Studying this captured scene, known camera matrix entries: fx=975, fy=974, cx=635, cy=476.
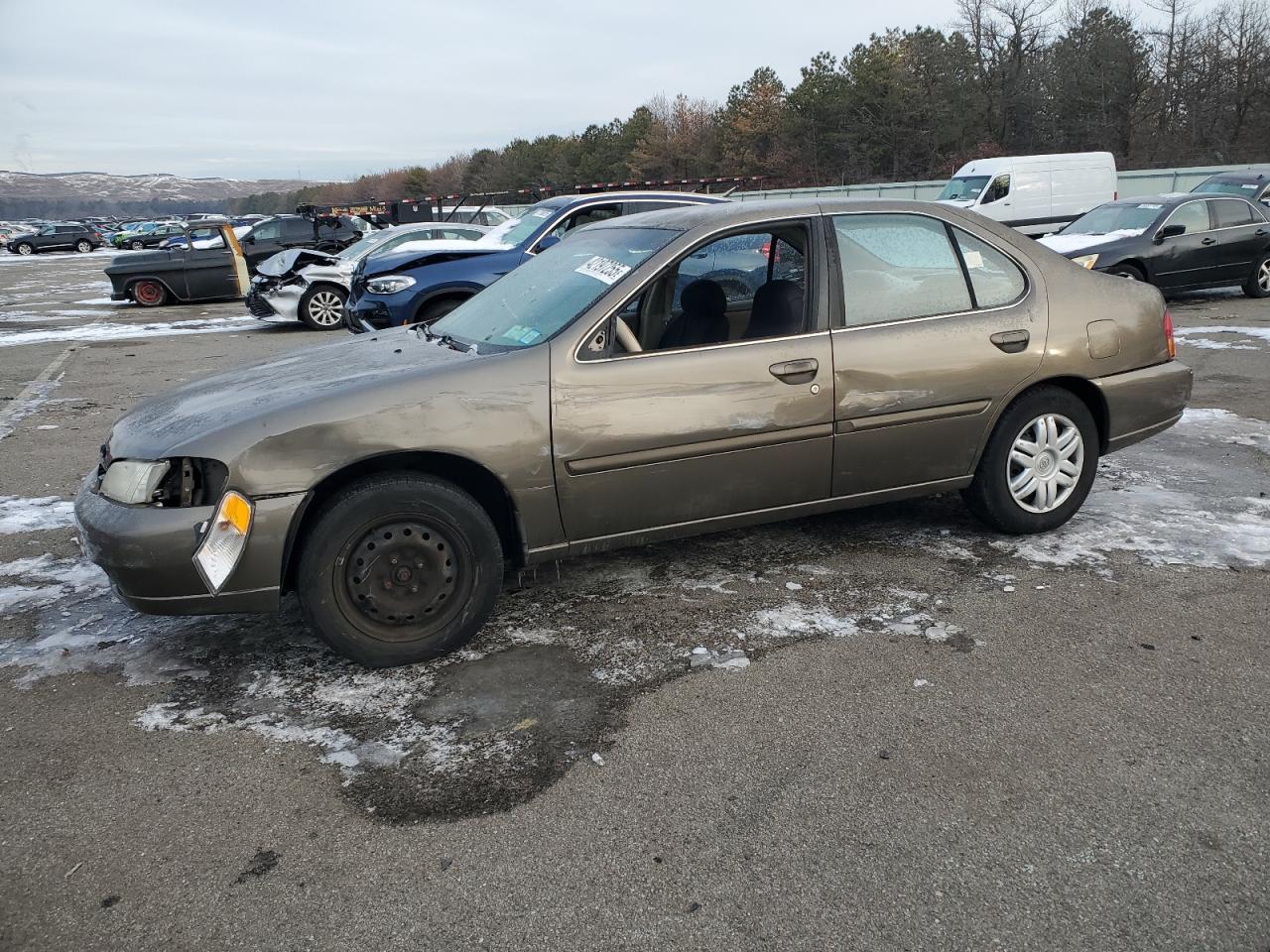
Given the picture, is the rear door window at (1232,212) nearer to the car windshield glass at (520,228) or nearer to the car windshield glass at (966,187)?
the car windshield glass at (966,187)

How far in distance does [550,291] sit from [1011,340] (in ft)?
6.68

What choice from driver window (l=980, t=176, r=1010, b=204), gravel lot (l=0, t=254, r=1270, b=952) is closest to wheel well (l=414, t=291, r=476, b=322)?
gravel lot (l=0, t=254, r=1270, b=952)

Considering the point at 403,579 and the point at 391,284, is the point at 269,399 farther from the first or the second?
the point at 391,284

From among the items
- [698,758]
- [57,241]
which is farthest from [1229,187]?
[57,241]

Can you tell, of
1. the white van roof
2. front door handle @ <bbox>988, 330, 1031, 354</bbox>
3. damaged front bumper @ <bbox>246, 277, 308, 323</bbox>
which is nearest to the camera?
front door handle @ <bbox>988, 330, 1031, 354</bbox>

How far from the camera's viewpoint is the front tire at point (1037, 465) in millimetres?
4410

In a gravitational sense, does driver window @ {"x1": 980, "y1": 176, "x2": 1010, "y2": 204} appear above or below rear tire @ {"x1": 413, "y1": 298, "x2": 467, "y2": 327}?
above

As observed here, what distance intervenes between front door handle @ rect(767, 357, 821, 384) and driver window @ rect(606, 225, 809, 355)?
0.51ft

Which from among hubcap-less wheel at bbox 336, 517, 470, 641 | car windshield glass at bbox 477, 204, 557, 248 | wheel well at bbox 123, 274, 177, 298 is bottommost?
hubcap-less wheel at bbox 336, 517, 470, 641

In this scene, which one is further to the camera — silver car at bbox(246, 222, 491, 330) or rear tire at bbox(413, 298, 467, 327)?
silver car at bbox(246, 222, 491, 330)

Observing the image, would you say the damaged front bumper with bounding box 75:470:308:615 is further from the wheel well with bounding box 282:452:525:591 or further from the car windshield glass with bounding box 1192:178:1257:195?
the car windshield glass with bounding box 1192:178:1257:195

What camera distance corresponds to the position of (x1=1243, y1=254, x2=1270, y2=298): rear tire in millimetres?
13008

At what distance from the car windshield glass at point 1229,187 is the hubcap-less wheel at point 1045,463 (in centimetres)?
1460

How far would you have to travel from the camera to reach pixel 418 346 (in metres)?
4.14
